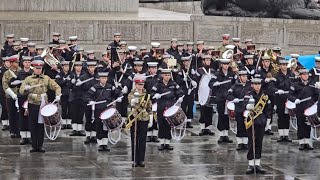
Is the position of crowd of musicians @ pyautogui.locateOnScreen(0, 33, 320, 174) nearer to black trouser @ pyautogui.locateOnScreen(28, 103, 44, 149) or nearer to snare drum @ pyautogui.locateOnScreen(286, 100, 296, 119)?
black trouser @ pyautogui.locateOnScreen(28, 103, 44, 149)

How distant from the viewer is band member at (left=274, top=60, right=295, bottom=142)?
2011cm

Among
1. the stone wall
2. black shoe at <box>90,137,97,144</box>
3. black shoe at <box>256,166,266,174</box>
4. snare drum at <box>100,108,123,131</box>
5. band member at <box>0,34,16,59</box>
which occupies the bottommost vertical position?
black shoe at <box>90,137,97,144</box>

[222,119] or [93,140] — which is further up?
[222,119]

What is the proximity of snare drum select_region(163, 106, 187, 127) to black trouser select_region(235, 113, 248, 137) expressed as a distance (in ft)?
3.65

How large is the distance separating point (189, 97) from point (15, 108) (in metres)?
4.15

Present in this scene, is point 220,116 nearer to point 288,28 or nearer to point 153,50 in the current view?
point 153,50

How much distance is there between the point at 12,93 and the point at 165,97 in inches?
127

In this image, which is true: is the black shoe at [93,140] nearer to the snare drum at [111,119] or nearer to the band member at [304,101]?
the snare drum at [111,119]

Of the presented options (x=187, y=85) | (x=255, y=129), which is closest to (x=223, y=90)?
(x=187, y=85)

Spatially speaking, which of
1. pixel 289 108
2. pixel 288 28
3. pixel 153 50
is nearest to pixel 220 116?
pixel 289 108

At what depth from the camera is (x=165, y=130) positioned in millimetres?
18875

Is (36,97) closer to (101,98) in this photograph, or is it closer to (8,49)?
(101,98)

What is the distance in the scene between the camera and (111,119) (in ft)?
59.4

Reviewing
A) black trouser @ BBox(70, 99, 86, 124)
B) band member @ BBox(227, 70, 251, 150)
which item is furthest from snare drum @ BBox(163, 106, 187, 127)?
black trouser @ BBox(70, 99, 86, 124)
